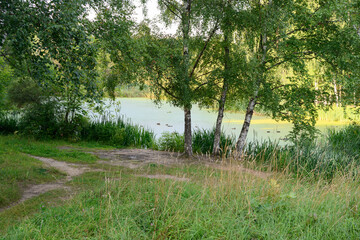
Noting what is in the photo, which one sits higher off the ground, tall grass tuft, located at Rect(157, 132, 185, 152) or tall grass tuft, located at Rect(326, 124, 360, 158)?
tall grass tuft, located at Rect(326, 124, 360, 158)

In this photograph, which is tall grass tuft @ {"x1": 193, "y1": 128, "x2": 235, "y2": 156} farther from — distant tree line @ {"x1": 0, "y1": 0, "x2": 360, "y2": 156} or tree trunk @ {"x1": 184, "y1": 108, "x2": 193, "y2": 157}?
tree trunk @ {"x1": 184, "y1": 108, "x2": 193, "y2": 157}

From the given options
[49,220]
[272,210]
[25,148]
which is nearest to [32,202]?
[49,220]

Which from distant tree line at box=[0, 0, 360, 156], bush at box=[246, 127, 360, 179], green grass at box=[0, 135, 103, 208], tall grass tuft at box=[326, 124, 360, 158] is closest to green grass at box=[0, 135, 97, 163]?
green grass at box=[0, 135, 103, 208]

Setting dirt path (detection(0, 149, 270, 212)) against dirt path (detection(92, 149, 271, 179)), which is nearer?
dirt path (detection(0, 149, 270, 212))

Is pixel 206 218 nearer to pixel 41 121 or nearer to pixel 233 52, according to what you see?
pixel 233 52

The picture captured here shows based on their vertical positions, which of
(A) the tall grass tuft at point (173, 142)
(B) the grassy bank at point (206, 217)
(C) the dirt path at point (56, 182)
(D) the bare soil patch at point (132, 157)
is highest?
(A) the tall grass tuft at point (173, 142)

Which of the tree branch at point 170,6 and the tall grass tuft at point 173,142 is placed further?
the tall grass tuft at point 173,142

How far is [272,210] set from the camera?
432 centimetres

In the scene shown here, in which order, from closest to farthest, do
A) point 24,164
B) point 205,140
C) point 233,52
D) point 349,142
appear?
point 24,164, point 233,52, point 349,142, point 205,140

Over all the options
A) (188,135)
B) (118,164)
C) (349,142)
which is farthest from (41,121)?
(349,142)

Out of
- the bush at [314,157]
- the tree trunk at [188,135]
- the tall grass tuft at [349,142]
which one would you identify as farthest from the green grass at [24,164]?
the tall grass tuft at [349,142]

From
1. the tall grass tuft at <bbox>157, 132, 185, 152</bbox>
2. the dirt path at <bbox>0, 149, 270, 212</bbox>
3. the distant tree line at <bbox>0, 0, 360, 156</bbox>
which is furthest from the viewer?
the tall grass tuft at <bbox>157, 132, 185, 152</bbox>

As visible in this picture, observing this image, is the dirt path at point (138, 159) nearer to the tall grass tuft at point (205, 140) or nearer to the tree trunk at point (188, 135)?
the tree trunk at point (188, 135)

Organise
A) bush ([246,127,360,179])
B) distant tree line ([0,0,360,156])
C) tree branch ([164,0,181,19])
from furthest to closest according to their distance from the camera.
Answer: tree branch ([164,0,181,19])
bush ([246,127,360,179])
distant tree line ([0,0,360,156])
